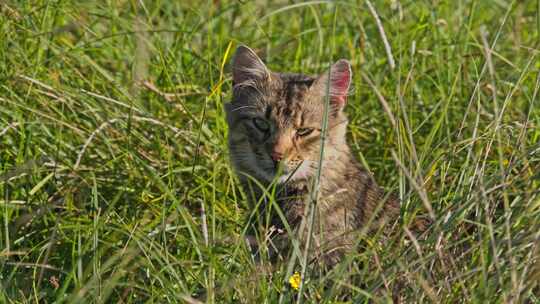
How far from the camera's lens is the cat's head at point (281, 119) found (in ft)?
12.9

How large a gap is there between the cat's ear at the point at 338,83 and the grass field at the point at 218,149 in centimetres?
24

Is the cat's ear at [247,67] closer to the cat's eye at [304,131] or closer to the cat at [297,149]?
the cat at [297,149]

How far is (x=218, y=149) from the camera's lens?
4566mm

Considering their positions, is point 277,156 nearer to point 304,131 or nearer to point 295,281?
point 304,131

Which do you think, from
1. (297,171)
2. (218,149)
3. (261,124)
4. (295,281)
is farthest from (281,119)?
(295,281)

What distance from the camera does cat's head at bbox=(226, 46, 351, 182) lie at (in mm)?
3932

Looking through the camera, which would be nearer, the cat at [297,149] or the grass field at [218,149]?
the grass field at [218,149]

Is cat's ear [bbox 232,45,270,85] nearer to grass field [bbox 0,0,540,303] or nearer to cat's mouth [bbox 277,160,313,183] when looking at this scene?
grass field [bbox 0,0,540,303]

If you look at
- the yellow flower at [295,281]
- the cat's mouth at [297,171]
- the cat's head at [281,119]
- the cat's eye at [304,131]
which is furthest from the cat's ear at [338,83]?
the yellow flower at [295,281]

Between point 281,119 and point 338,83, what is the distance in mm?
305

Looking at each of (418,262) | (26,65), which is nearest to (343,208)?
(418,262)

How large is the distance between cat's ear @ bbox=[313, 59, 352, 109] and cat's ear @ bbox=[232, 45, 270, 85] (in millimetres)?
248

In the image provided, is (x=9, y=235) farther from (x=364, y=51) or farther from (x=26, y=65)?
(x=364, y=51)

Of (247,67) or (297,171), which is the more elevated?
(247,67)
